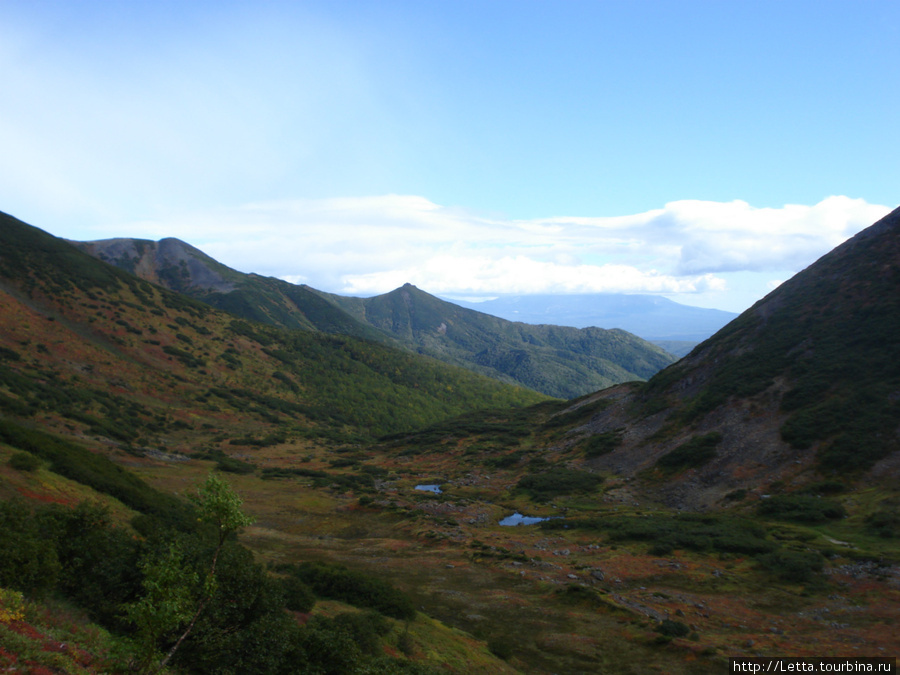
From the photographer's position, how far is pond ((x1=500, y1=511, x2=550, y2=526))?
49.8 m

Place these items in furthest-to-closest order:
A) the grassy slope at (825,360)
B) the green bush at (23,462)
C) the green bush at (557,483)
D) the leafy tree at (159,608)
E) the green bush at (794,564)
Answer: the green bush at (557,483)
the grassy slope at (825,360)
the green bush at (794,564)
the green bush at (23,462)
the leafy tree at (159,608)

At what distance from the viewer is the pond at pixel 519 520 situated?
164ft

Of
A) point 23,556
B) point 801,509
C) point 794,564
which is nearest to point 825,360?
point 801,509

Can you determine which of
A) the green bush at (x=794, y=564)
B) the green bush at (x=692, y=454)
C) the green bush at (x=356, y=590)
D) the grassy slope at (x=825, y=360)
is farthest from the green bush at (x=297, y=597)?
the grassy slope at (x=825, y=360)

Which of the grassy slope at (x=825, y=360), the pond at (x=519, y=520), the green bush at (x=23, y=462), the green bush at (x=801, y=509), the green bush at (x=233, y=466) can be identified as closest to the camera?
the green bush at (x=23, y=462)

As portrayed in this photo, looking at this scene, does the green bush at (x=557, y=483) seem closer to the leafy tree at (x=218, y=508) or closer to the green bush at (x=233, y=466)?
the green bush at (x=233, y=466)

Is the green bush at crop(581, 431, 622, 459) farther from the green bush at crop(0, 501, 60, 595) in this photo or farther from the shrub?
the green bush at crop(0, 501, 60, 595)

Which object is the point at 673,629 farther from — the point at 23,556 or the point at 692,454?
the point at 692,454

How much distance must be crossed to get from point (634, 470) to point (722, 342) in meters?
35.4

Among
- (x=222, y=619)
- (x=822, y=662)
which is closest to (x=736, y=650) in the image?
(x=822, y=662)

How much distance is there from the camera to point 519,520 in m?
50.8

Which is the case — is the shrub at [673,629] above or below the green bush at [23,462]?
below

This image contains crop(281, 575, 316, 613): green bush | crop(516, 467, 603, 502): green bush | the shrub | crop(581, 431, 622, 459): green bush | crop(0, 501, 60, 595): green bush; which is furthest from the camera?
crop(581, 431, 622, 459): green bush

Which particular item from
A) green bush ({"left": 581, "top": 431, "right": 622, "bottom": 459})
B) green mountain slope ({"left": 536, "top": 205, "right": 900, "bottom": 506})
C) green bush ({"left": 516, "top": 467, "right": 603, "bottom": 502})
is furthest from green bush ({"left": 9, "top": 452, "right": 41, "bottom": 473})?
green bush ({"left": 581, "top": 431, "right": 622, "bottom": 459})
